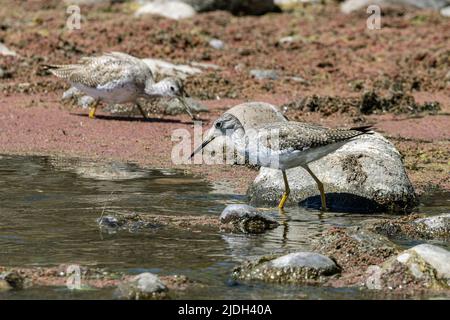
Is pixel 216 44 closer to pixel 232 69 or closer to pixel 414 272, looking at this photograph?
pixel 232 69

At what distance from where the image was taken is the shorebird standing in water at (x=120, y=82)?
1778 centimetres

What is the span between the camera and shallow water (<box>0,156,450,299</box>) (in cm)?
884

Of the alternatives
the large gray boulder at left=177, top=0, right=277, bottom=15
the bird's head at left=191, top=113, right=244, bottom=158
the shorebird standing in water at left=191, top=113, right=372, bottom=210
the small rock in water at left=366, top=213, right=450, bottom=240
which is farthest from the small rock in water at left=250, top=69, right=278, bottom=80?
the small rock in water at left=366, top=213, right=450, bottom=240

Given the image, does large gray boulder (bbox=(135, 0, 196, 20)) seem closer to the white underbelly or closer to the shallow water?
the white underbelly

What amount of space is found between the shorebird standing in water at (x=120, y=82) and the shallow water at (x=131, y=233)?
3.09m

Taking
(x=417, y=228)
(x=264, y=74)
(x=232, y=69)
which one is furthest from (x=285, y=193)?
→ (x=232, y=69)

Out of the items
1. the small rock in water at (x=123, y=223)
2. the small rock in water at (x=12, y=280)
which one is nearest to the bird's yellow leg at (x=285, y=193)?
the small rock in water at (x=123, y=223)

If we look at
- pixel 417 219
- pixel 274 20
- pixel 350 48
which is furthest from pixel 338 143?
pixel 274 20

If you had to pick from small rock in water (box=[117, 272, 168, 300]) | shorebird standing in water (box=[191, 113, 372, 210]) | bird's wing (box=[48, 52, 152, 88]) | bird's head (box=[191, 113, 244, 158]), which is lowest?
small rock in water (box=[117, 272, 168, 300])

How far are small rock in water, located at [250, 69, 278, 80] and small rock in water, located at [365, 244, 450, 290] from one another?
1415 centimetres

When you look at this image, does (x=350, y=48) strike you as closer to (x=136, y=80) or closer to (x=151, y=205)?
(x=136, y=80)

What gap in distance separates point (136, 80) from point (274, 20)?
42.5 feet

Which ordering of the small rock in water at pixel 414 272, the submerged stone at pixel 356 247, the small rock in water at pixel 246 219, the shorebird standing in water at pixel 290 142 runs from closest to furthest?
1. the small rock in water at pixel 414 272
2. the submerged stone at pixel 356 247
3. the small rock in water at pixel 246 219
4. the shorebird standing in water at pixel 290 142

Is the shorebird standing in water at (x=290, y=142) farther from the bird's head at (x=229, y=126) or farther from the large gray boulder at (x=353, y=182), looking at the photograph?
the large gray boulder at (x=353, y=182)
